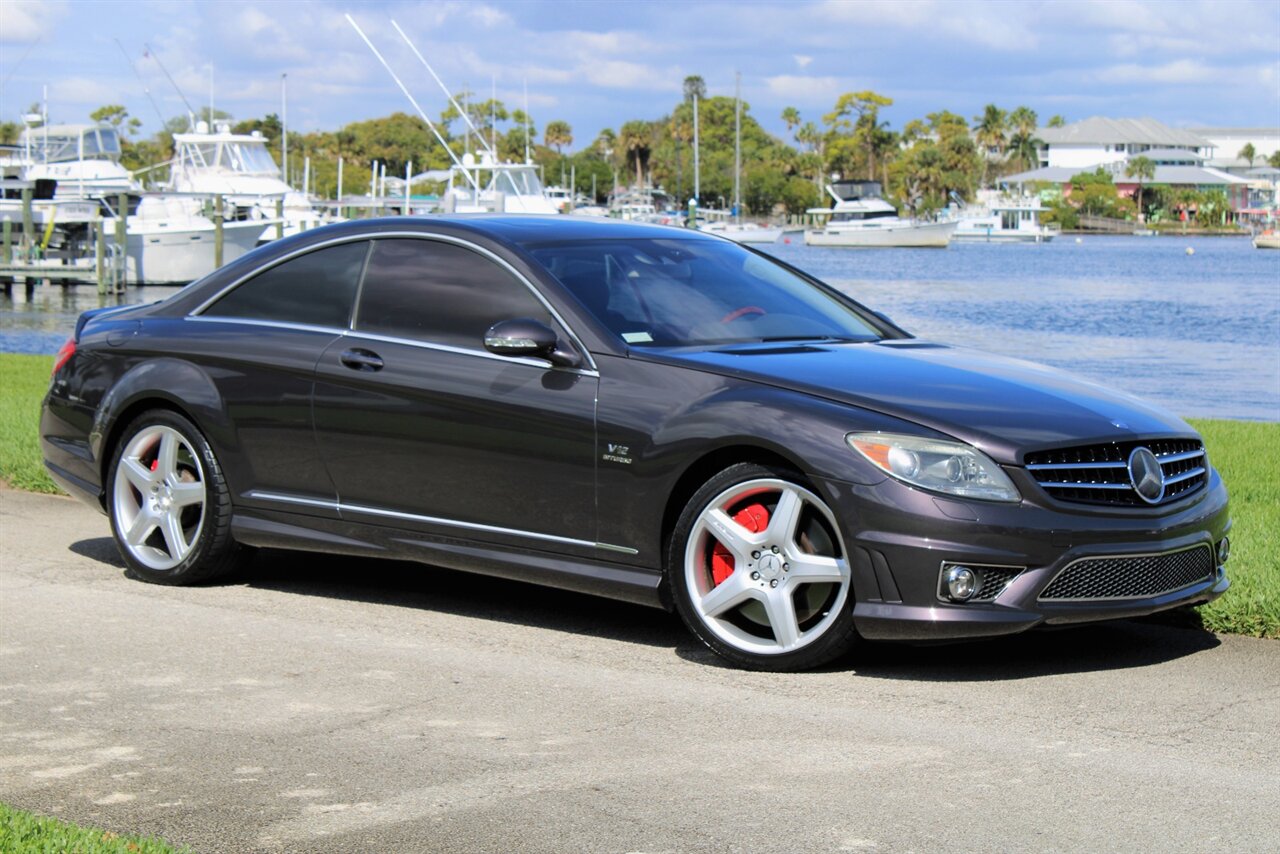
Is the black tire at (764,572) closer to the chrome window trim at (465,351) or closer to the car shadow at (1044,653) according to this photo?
the car shadow at (1044,653)

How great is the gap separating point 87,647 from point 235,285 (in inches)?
76.1

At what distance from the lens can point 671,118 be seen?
175 meters

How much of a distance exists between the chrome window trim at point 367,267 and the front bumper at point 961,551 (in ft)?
4.11

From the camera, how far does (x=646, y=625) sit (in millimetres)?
6742

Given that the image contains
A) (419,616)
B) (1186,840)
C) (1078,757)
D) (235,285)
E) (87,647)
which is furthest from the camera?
(235,285)

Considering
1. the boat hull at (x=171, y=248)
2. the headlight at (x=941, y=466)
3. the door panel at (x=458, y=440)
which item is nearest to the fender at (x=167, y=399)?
the door panel at (x=458, y=440)

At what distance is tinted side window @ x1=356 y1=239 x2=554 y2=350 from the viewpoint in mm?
6629

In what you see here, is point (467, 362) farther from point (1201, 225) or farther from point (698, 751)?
point (1201, 225)

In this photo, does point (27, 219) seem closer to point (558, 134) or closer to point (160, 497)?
point (160, 497)

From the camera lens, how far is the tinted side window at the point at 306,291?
7137 millimetres

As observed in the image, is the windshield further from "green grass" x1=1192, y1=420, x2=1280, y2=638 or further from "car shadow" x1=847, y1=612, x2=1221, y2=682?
"green grass" x1=1192, y1=420, x2=1280, y2=638

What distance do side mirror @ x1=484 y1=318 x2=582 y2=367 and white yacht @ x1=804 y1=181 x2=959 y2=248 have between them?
10457 cm

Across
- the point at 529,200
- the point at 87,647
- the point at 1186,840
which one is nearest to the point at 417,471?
the point at 87,647

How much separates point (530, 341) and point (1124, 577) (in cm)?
223
